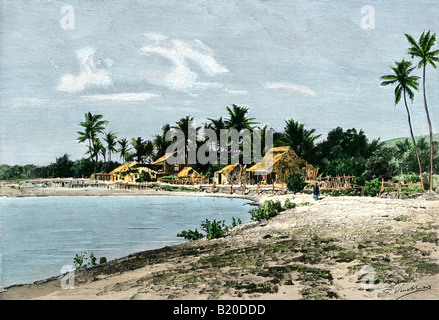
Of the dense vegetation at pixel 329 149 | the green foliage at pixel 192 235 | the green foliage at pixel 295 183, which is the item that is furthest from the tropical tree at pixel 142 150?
the green foliage at pixel 192 235

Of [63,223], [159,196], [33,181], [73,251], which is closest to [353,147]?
[159,196]

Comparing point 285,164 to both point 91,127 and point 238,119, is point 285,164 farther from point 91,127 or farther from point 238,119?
point 91,127

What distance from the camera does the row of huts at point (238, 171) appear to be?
120ft

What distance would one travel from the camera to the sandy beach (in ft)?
18.8

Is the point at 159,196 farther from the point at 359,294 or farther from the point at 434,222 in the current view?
the point at 359,294

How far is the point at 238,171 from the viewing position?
44.5 metres

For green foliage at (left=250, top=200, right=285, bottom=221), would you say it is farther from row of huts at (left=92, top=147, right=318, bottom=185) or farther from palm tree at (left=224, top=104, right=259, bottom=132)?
palm tree at (left=224, top=104, right=259, bottom=132)

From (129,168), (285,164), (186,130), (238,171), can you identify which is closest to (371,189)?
(285,164)

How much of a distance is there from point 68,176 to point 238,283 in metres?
62.5

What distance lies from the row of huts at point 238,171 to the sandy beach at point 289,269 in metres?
21.8

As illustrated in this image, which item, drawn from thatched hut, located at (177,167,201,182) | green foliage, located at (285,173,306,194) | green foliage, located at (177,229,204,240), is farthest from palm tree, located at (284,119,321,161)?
green foliage, located at (177,229,204,240)

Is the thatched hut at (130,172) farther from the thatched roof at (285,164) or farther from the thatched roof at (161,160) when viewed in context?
the thatched roof at (285,164)

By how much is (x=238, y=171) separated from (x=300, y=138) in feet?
27.0
